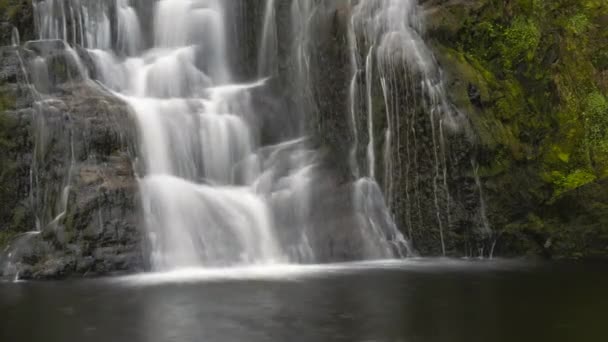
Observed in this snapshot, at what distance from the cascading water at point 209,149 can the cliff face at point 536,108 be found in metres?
2.85

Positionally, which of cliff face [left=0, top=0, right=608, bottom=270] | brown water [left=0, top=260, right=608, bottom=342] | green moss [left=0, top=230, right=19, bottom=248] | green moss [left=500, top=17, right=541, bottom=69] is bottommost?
brown water [left=0, top=260, right=608, bottom=342]

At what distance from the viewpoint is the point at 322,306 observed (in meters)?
10.3

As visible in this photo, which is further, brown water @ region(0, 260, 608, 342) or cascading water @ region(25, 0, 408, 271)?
cascading water @ region(25, 0, 408, 271)

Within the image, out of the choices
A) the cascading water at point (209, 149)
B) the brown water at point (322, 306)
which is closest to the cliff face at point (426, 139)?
the cascading water at point (209, 149)

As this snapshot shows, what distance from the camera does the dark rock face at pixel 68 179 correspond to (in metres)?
13.0

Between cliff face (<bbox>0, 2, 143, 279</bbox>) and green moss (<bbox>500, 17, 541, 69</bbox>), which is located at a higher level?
green moss (<bbox>500, 17, 541, 69</bbox>)

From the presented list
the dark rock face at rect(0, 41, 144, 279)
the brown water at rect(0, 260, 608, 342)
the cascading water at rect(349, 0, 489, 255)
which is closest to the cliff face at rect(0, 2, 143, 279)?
the dark rock face at rect(0, 41, 144, 279)

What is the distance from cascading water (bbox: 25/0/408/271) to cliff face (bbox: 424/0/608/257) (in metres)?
2.85

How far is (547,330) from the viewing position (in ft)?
29.1

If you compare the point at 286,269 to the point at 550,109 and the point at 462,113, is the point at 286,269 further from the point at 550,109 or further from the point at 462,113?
the point at 550,109

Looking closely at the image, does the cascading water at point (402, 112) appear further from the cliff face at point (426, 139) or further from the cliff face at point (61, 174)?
the cliff face at point (61, 174)

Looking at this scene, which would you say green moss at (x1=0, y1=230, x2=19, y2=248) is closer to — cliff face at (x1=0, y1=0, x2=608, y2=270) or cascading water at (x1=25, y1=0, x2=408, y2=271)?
cliff face at (x1=0, y1=0, x2=608, y2=270)

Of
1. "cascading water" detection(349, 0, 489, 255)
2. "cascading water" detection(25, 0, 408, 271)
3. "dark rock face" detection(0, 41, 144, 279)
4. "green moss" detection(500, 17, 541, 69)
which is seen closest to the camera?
"dark rock face" detection(0, 41, 144, 279)

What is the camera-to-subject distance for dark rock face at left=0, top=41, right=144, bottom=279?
42.6 feet
